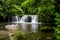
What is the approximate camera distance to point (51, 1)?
13820 millimetres

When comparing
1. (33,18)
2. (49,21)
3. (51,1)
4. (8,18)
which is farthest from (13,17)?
(51,1)

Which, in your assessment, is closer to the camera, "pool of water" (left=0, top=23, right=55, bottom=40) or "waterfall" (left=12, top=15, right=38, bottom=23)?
"pool of water" (left=0, top=23, right=55, bottom=40)

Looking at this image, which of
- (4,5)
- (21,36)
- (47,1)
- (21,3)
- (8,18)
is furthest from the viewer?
(21,3)

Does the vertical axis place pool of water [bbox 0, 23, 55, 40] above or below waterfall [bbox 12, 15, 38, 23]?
below

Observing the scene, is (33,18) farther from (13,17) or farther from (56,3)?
(56,3)

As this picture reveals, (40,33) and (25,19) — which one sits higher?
(25,19)

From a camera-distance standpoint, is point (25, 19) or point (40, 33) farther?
point (25, 19)

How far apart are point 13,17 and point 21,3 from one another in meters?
8.05

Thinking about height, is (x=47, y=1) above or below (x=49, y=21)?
above

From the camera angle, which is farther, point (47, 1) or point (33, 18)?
point (33, 18)

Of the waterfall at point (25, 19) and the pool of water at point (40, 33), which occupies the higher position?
the waterfall at point (25, 19)

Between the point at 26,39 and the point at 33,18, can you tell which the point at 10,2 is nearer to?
the point at 33,18

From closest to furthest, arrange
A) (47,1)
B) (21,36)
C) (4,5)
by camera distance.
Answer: (21,36), (47,1), (4,5)

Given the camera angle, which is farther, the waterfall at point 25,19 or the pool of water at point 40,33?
the waterfall at point 25,19
